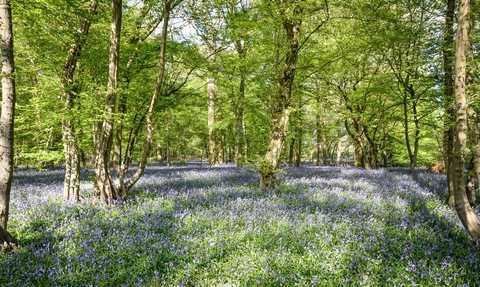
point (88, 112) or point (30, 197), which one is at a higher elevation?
point (88, 112)

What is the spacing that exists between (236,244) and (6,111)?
4493 millimetres

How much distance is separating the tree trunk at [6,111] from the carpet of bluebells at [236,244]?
0.93 m

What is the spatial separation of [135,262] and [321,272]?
2.97 m

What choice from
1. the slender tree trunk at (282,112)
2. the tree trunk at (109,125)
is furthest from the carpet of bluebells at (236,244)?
the slender tree trunk at (282,112)

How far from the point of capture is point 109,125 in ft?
22.4

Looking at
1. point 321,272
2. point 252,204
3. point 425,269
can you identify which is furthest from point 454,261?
point 252,204

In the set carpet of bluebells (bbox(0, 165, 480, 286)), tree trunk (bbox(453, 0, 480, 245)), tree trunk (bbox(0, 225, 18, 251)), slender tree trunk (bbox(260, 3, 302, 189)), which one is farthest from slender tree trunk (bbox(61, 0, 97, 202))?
tree trunk (bbox(453, 0, 480, 245))

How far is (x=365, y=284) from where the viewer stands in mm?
3707

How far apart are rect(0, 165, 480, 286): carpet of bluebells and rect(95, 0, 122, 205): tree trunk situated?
0.42 metres

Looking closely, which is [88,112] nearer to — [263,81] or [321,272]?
[321,272]

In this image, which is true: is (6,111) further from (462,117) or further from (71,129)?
(462,117)

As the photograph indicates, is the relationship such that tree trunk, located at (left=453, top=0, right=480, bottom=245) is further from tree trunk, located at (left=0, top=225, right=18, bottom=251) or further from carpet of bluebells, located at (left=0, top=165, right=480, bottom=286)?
tree trunk, located at (left=0, top=225, right=18, bottom=251)

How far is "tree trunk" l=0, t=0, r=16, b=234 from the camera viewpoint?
4.23 metres

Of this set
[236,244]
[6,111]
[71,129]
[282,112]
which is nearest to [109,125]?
[71,129]
